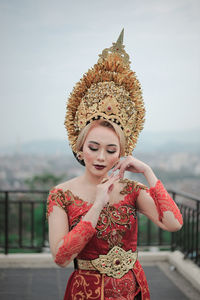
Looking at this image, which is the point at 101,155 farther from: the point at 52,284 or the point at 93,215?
the point at 52,284

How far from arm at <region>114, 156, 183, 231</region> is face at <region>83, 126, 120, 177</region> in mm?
60

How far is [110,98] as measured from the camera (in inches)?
59.9

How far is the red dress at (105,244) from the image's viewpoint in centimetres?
146

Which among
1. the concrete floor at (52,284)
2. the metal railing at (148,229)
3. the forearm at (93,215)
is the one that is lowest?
the concrete floor at (52,284)

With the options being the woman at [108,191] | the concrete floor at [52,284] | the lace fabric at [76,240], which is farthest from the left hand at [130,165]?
the concrete floor at [52,284]

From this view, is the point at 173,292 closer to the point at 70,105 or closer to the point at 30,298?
the point at 30,298

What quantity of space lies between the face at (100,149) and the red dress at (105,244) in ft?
0.52

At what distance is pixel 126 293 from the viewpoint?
1462 mm

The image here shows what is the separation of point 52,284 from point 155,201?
277 centimetres

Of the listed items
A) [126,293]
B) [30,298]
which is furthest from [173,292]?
[126,293]

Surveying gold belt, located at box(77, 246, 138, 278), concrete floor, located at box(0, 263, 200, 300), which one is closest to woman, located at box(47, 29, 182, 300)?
gold belt, located at box(77, 246, 138, 278)

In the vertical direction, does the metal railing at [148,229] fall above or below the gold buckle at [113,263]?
below

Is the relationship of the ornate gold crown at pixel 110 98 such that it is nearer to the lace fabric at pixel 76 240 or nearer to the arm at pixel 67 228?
the arm at pixel 67 228

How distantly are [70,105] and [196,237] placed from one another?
10.1ft
